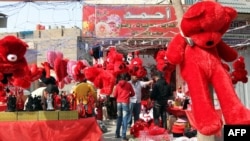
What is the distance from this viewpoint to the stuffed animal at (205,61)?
10.4 feet

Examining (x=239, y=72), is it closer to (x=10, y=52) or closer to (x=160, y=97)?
(x=160, y=97)

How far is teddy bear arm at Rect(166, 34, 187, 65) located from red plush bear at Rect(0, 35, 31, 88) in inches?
104

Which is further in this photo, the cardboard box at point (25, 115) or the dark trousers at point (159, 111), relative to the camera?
the dark trousers at point (159, 111)

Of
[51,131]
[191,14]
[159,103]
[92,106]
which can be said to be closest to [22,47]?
[51,131]

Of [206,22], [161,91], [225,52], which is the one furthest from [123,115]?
[206,22]

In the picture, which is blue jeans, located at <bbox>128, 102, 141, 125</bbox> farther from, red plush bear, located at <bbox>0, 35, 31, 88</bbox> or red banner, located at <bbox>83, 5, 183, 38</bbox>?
red banner, located at <bbox>83, 5, 183, 38</bbox>

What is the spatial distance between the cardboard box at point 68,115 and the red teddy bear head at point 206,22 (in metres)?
3.21

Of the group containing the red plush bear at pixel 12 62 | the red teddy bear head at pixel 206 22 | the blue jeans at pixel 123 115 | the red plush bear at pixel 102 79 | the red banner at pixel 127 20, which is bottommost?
the blue jeans at pixel 123 115

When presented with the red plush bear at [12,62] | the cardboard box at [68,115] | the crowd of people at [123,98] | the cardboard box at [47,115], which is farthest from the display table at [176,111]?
the red plush bear at [12,62]

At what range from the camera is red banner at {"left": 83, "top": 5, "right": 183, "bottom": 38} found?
13391 mm

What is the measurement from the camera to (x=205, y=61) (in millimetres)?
3350

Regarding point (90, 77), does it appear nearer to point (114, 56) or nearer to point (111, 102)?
point (114, 56)

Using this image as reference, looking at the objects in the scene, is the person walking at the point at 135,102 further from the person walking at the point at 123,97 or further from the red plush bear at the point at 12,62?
the red plush bear at the point at 12,62

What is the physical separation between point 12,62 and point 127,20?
9203 mm
